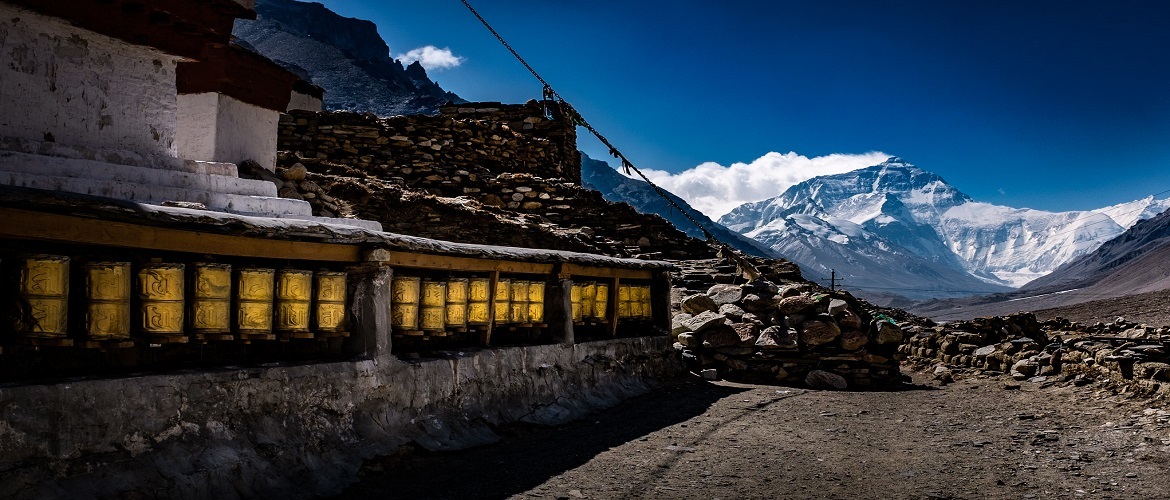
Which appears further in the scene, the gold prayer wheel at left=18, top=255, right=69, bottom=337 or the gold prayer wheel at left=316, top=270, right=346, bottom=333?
the gold prayer wheel at left=316, top=270, right=346, bottom=333

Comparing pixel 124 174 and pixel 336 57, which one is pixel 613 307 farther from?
pixel 336 57

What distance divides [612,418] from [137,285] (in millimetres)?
4305

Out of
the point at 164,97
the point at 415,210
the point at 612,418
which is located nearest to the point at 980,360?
the point at 612,418

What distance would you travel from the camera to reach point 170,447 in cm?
400

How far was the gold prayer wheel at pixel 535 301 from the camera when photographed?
297 inches

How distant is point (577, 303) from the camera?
8.37 metres

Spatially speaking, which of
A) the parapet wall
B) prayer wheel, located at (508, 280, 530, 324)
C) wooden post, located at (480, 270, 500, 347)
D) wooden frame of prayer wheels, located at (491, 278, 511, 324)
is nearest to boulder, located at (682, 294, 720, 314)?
prayer wheel, located at (508, 280, 530, 324)

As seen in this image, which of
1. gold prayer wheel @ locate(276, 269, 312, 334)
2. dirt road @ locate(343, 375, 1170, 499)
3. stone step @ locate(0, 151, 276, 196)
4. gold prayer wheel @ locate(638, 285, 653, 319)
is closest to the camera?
dirt road @ locate(343, 375, 1170, 499)

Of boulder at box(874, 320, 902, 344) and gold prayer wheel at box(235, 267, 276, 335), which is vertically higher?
gold prayer wheel at box(235, 267, 276, 335)

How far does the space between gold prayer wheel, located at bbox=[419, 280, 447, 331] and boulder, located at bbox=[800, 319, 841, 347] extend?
6066mm

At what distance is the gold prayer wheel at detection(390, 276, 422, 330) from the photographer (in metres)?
5.86

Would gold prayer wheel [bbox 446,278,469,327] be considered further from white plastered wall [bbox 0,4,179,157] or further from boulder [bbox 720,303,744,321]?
boulder [bbox 720,303,744,321]

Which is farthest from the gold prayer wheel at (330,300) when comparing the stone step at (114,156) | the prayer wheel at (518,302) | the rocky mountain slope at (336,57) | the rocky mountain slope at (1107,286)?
the rocky mountain slope at (1107,286)

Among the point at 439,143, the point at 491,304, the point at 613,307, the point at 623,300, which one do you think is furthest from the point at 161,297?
the point at 439,143
